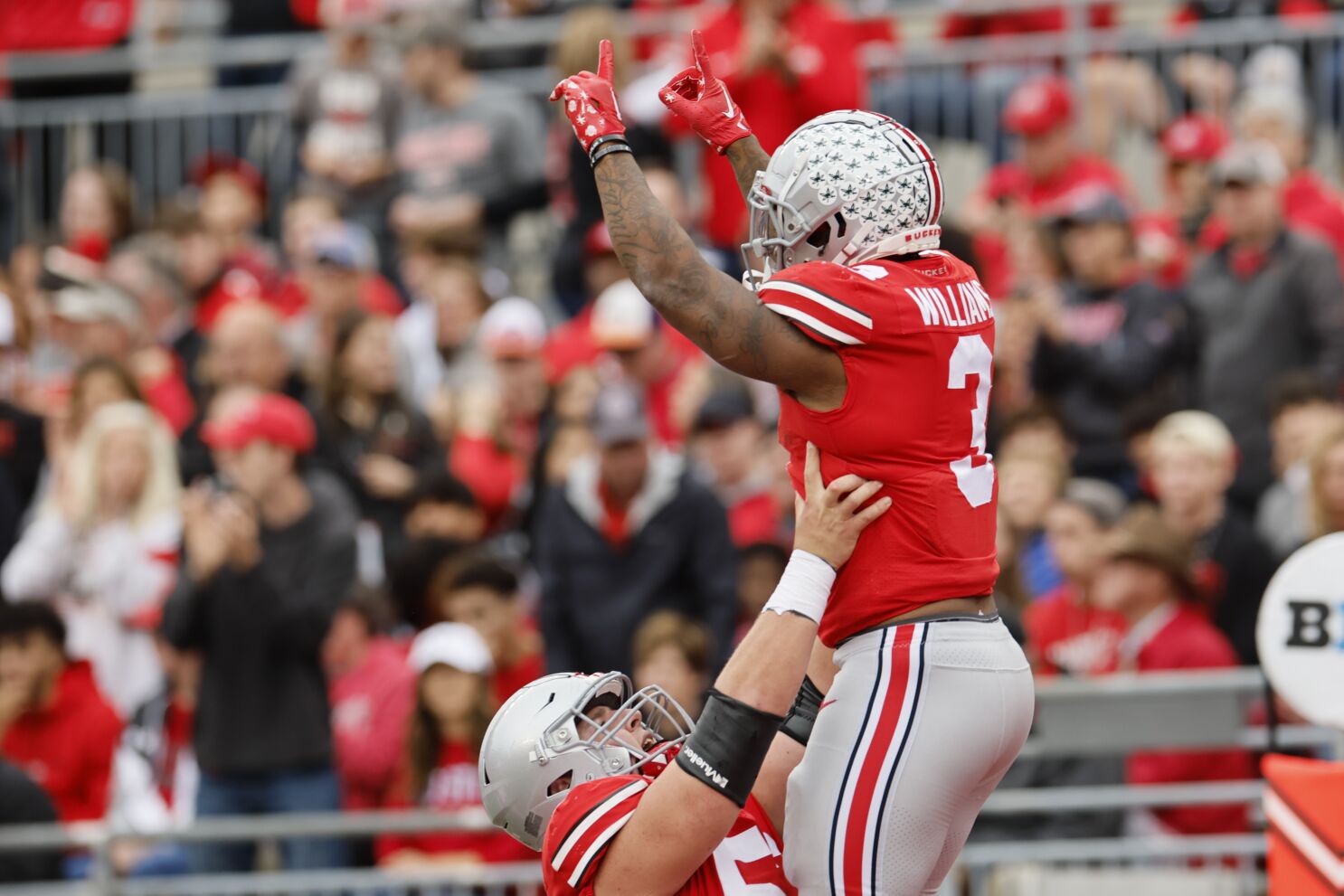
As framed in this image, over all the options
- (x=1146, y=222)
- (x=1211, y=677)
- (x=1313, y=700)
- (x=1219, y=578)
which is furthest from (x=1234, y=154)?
(x=1313, y=700)

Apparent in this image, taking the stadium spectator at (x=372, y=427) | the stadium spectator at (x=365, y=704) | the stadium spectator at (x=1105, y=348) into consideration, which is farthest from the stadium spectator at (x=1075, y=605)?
the stadium spectator at (x=372, y=427)

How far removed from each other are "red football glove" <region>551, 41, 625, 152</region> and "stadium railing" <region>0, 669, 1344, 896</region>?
346 cm

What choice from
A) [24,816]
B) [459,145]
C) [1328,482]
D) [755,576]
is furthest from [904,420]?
[459,145]

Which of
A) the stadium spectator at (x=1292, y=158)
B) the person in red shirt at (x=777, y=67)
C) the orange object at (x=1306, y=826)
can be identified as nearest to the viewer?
the orange object at (x=1306, y=826)

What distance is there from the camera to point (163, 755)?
1019 centimetres

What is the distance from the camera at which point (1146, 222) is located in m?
12.6

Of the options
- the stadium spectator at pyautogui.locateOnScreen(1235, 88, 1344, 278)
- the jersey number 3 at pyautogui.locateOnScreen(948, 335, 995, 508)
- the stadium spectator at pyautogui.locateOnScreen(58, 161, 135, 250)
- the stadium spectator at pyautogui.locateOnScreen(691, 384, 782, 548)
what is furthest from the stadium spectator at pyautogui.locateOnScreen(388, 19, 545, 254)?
the jersey number 3 at pyautogui.locateOnScreen(948, 335, 995, 508)

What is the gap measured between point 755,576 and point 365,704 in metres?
1.73

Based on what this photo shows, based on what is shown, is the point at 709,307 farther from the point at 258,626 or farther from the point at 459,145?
the point at 459,145

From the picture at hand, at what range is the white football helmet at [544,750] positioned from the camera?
534cm

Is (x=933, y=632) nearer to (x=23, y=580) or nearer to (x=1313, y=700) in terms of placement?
(x=1313, y=700)

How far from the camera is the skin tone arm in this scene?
197 inches

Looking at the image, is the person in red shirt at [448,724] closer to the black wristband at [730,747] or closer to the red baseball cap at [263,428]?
the red baseball cap at [263,428]

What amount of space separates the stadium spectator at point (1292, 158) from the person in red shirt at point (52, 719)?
635cm
